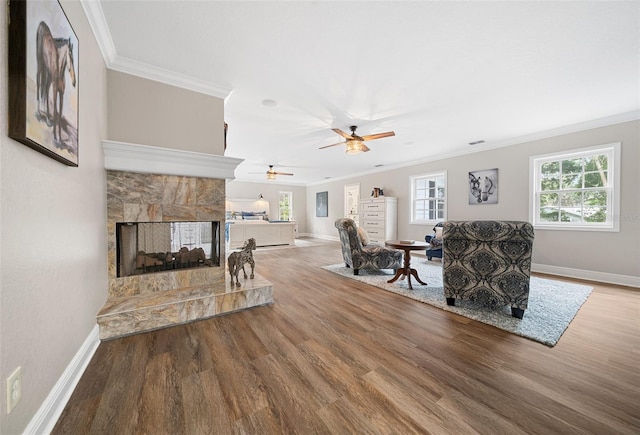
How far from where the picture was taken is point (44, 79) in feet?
3.61

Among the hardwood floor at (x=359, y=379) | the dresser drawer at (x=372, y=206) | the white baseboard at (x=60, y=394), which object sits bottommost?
the hardwood floor at (x=359, y=379)

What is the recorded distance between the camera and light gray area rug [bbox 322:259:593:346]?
216cm

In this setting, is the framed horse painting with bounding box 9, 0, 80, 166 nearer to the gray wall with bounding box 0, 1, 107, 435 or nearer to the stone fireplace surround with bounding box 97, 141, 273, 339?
the gray wall with bounding box 0, 1, 107, 435

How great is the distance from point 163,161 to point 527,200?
5895 mm

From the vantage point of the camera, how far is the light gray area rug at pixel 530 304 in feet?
7.09

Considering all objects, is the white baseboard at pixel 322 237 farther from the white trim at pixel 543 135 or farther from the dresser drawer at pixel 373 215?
the white trim at pixel 543 135

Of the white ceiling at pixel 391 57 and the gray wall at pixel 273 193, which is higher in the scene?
the white ceiling at pixel 391 57

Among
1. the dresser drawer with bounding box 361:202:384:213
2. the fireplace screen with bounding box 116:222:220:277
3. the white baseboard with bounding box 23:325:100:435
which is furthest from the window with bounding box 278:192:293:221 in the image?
the white baseboard with bounding box 23:325:100:435

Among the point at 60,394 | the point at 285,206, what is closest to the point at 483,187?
the point at 60,394

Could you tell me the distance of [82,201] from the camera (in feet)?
5.52

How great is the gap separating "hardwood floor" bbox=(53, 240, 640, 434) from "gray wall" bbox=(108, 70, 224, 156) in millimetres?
1914

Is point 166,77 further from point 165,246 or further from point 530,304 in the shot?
point 530,304

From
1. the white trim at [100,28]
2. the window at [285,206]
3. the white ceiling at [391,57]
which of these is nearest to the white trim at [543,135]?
the white ceiling at [391,57]

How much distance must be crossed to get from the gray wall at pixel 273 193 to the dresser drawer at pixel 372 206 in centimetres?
408
